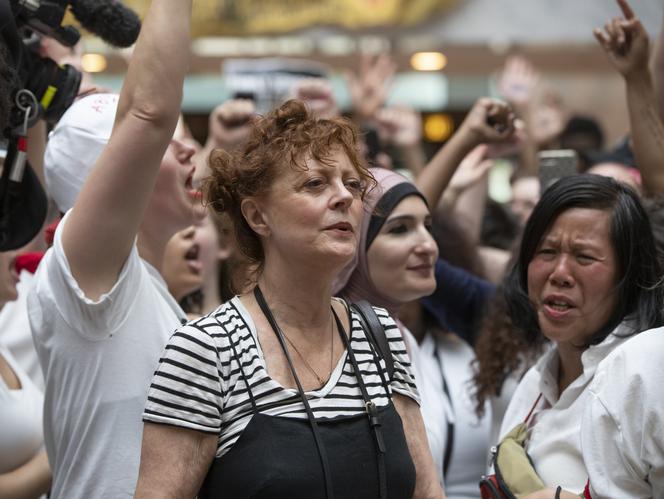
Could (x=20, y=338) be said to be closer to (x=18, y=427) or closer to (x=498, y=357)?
(x=18, y=427)

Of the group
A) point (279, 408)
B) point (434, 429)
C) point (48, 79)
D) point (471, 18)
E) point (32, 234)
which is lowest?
point (434, 429)

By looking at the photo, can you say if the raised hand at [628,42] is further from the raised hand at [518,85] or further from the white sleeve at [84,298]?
the raised hand at [518,85]

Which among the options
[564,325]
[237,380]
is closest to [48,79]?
[237,380]

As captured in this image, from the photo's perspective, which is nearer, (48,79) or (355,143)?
(355,143)

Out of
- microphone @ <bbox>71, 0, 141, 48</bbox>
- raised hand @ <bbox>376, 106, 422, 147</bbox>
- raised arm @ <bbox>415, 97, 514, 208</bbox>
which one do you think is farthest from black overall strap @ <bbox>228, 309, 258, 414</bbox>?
raised hand @ <bbox>376, 106, 422, 147</bbox>

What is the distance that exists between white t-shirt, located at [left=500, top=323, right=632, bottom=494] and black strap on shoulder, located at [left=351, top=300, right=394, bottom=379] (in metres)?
0.50

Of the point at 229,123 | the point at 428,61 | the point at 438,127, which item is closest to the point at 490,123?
the point at 229,123

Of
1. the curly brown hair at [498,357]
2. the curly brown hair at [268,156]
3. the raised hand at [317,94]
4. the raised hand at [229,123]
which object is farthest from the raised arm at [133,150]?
the raised hand at [317,94]

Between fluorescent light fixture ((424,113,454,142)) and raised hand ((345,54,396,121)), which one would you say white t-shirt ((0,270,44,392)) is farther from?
fluorescent light fixture ((424,113,454,142))

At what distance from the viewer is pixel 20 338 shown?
13.1 ft

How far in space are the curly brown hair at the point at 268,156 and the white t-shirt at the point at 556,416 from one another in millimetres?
838

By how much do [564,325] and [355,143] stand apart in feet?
2.83

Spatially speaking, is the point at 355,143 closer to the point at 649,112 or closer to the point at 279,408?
the point at 279,408

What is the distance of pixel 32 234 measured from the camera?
10.2 feet
